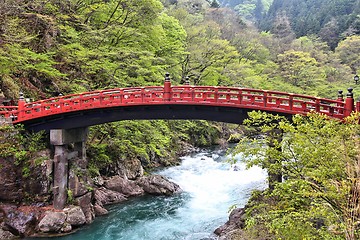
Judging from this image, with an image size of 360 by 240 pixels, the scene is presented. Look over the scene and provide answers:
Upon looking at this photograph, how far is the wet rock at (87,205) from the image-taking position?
18.4 meters

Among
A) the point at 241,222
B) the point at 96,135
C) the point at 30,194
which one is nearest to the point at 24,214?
the point at 30,194

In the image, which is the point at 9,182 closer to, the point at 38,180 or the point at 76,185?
the point at 38,180

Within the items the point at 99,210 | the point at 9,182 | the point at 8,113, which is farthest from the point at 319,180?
the point at 8,113

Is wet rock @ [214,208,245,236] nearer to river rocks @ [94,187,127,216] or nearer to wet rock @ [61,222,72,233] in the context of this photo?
river rocks @ [94,187,127,216]

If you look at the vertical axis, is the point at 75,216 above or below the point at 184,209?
above

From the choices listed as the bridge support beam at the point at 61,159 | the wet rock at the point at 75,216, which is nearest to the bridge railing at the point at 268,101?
the bridge support beam at the point at 61,159

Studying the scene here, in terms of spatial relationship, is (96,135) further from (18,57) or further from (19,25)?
(19,25)

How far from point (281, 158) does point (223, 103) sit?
6.66m

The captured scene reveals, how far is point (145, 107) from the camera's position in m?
18.1

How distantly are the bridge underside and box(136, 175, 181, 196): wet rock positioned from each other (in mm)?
6203

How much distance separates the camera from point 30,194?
17.7 m

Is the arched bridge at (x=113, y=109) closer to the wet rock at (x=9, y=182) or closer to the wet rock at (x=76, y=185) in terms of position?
the wet rock at (x=76, y=185)

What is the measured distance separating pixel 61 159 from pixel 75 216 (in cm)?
320

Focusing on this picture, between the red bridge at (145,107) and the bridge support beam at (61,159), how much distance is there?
54 centimetres
